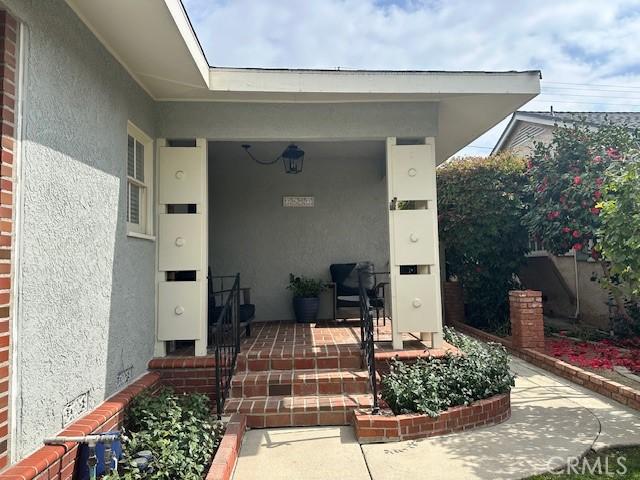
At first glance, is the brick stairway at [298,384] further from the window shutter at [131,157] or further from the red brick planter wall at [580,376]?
the red brick planter wall at [580,376]

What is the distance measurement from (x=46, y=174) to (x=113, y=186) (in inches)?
38.3

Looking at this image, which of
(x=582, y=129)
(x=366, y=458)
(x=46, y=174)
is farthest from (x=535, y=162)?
(x=46, y=174)

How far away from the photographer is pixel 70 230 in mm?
2818

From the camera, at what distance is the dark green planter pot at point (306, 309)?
6.32 meters

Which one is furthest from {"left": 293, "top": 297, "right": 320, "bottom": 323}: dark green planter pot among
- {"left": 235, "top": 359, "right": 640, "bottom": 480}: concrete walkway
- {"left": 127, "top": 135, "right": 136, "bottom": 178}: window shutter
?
{"left": 127, "top": 135, "right": 136, "bottom": 178}: window shutter

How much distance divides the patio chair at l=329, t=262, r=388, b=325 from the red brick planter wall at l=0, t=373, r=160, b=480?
3085 millimetres

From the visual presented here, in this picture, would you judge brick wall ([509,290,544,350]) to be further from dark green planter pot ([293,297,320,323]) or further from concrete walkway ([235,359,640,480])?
dark green planter pot ([293,297,320,323])

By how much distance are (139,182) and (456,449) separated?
3617 millimetres

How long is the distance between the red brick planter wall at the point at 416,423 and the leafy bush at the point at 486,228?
4496 mm

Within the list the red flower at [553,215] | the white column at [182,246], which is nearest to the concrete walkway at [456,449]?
the white column at [182,246]

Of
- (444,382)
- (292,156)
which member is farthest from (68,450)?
(292,156)

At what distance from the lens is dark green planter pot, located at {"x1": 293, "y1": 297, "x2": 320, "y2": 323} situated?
6.32m

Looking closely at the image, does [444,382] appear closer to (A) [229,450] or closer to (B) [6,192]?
(A) [229,450]

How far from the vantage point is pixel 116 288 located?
352cm
